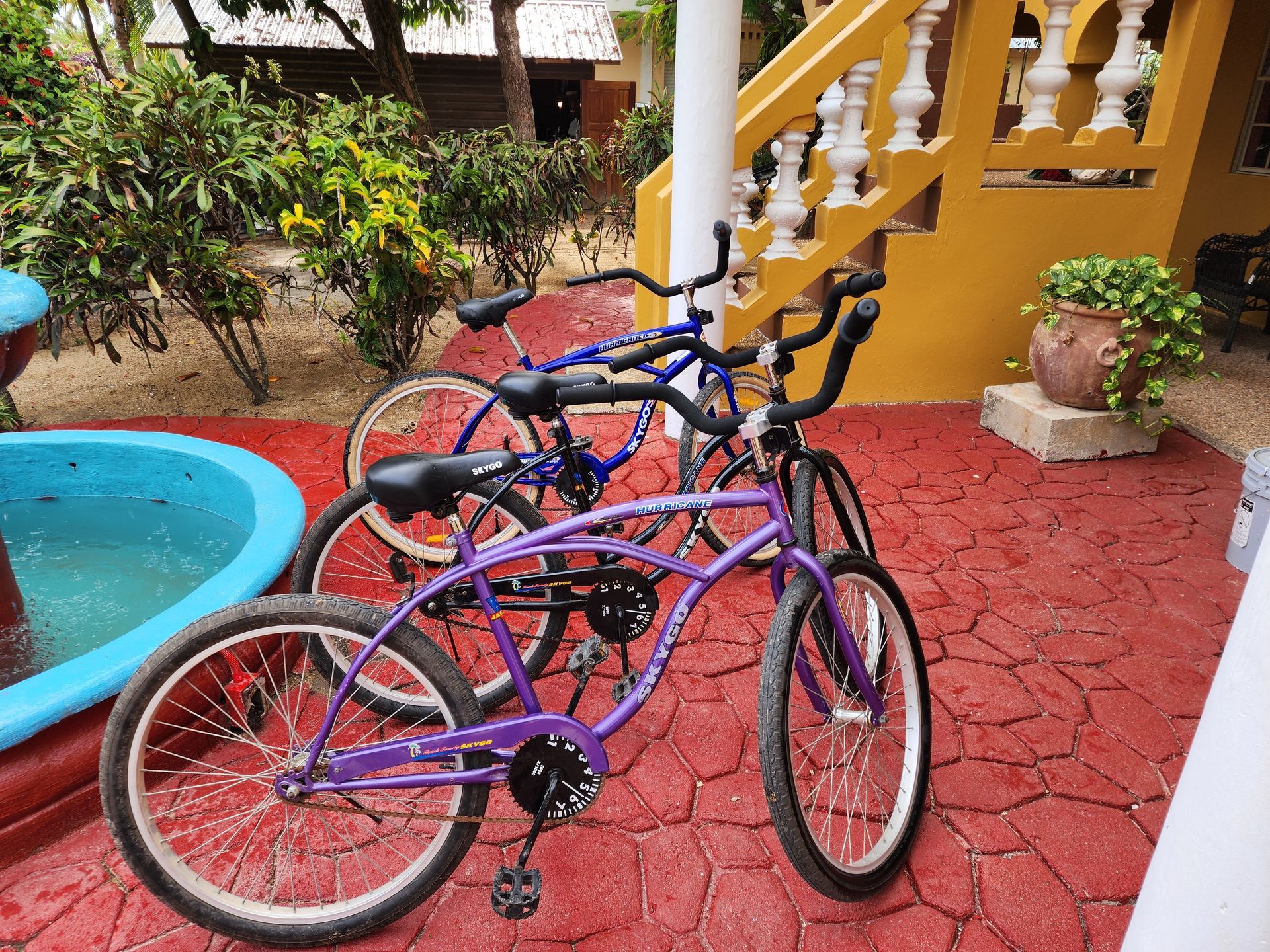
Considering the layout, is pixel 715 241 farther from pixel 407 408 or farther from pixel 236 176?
pixel 236 176

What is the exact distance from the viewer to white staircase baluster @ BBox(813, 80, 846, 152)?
4.97 metres

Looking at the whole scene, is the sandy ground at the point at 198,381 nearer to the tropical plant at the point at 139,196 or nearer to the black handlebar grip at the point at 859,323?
the tropical plant at the point at 139,196

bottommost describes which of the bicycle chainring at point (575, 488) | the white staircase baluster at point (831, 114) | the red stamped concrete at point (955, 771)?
the red stamped concrete at point (955, 771)

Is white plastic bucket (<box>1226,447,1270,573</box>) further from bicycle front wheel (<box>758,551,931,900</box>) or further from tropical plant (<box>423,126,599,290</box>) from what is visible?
tropical plant (<box>423,126,599,290</box>)

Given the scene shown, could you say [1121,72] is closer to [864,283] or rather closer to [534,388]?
[864,283]

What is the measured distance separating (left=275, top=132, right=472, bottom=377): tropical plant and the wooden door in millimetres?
10769

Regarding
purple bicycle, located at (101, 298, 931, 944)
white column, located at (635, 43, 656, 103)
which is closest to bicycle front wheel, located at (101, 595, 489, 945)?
purple bicycle, located at (101, 298, 931, 944)

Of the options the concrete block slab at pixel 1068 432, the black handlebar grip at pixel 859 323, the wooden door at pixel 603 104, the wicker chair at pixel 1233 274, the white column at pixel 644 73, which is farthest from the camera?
the white column at pixel 644 73

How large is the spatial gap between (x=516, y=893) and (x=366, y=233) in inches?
146

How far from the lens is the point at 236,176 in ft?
14.8

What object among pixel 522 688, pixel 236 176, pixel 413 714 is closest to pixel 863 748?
pixel 522 688

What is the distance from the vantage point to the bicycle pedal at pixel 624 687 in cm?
215

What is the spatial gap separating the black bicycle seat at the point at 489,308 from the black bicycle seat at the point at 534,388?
3.74 ft

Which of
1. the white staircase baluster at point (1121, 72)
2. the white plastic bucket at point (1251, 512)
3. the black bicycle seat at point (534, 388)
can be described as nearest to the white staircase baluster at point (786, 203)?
the white staircase baluster at point (1121, 72)
